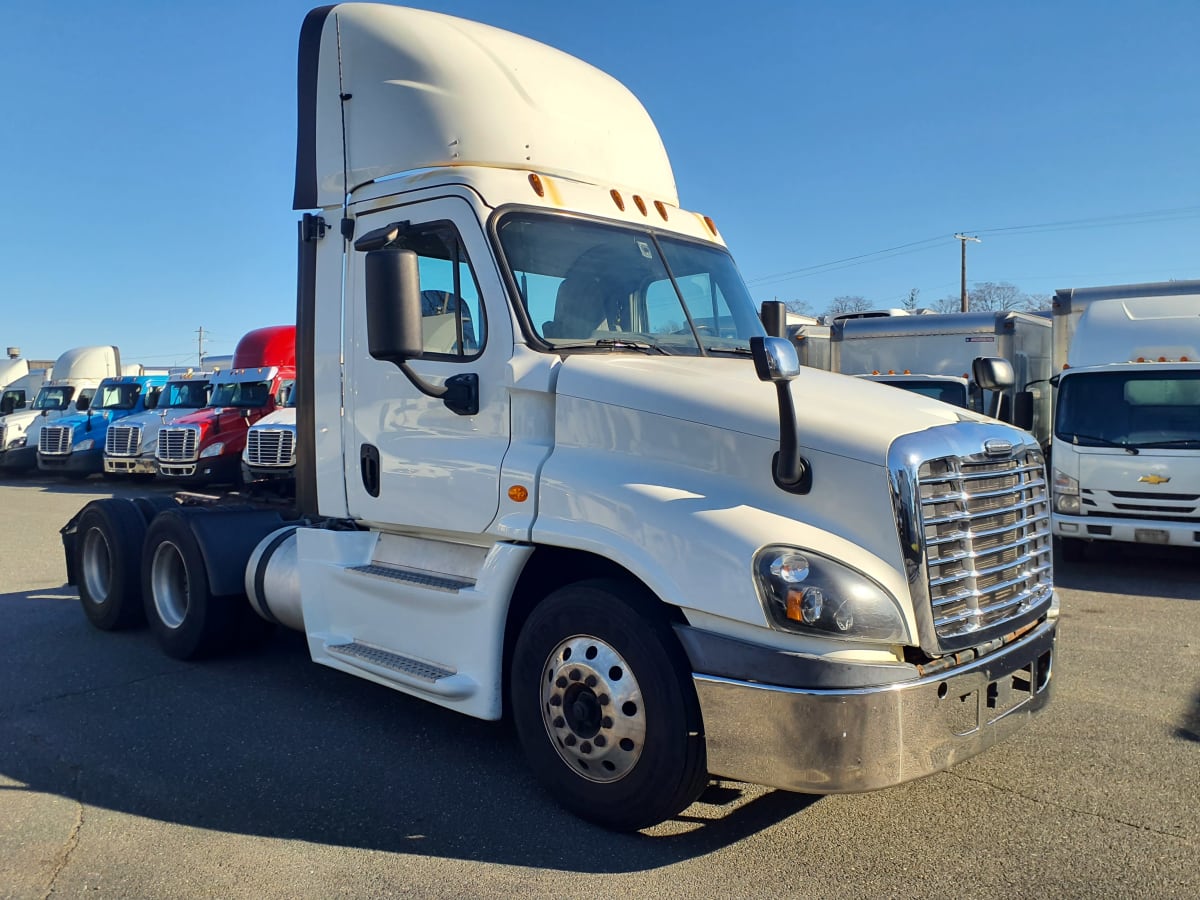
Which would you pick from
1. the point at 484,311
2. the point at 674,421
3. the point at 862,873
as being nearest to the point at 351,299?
the point at 484,311

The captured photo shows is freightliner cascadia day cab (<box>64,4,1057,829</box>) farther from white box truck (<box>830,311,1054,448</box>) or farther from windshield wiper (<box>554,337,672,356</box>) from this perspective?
white box truck (<box>830,311,1054,448</box>)

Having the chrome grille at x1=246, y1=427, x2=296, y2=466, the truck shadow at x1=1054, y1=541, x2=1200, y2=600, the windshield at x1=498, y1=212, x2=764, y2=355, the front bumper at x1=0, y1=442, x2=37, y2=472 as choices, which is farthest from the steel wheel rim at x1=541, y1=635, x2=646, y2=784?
the front bumper at x1=0, y1=442, x2=37, y2=472

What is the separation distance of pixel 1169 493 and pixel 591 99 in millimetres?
7345

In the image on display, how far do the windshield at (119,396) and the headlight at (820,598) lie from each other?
80.8ft

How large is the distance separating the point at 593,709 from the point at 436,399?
164 cm

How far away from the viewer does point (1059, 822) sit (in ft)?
13.3

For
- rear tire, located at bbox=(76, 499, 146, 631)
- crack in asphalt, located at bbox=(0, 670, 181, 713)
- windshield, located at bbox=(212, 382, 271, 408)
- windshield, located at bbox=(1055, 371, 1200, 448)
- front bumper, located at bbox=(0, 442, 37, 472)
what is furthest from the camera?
front bumper, located at bbox=(0, 442, 37, 472)

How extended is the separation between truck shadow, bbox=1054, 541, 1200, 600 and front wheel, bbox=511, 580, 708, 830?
6842 mm

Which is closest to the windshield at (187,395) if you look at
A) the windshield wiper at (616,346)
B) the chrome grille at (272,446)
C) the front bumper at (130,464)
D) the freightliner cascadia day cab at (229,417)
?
the freightliner cascadia day cab at (229,417)

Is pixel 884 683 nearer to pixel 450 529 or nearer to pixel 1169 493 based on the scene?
pixel 450 529

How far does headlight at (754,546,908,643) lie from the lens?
3.43m

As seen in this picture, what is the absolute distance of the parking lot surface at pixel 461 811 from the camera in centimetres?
363

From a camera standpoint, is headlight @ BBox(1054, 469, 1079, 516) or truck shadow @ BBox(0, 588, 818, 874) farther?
headlight @ BBox(1054, 469, 1079, 516)

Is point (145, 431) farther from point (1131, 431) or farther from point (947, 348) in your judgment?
point (1131, 431)
